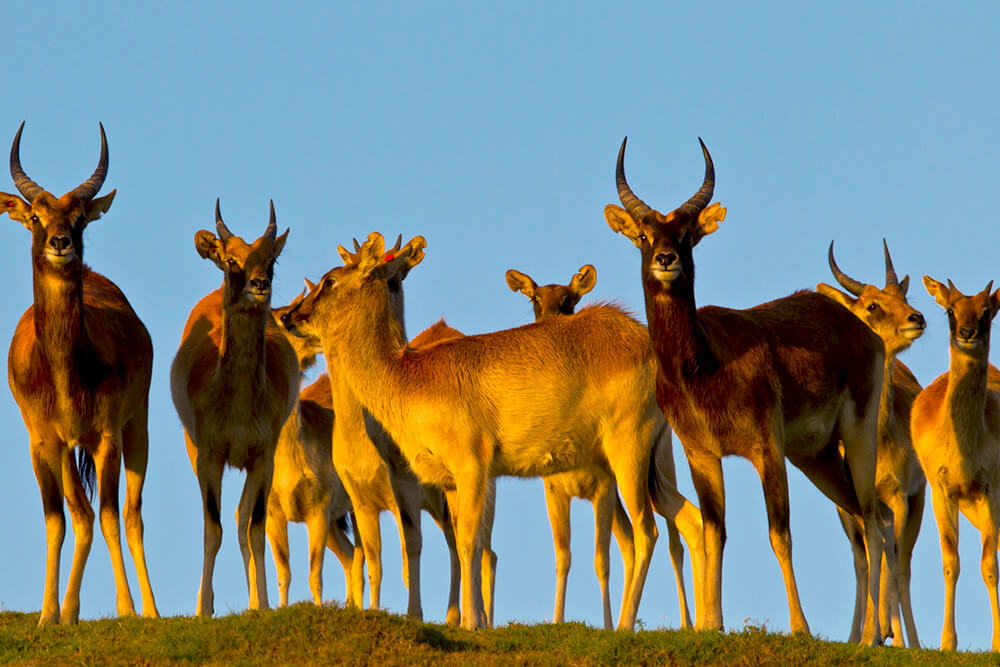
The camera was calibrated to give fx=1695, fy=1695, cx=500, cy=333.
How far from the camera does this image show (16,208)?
623 inches

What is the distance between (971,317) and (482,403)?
5972mm

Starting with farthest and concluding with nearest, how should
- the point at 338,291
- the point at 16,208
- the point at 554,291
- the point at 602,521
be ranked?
the point at 554,291
the point at 602,521
the point at 338,291
the point at 16,208

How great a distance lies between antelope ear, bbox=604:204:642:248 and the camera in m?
15.1

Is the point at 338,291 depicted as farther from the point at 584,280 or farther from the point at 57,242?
the point at 584,280

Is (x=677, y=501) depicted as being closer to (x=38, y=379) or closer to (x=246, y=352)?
(x=246, y=352)

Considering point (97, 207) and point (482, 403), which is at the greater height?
point (97, 207)

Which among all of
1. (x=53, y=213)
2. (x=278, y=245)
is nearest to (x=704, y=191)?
(x=278, y=245)

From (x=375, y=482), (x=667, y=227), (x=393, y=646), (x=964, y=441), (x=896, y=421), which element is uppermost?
(x=667, y=227)

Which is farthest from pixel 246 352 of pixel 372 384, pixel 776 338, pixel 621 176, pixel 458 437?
pixel 776 338

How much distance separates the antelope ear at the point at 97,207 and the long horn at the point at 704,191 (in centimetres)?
544

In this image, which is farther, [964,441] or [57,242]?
[964,441]

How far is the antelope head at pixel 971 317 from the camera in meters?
18.1

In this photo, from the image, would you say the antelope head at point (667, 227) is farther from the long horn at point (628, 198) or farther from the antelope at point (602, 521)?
the antelope at point (602, 521)

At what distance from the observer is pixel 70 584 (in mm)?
15164
